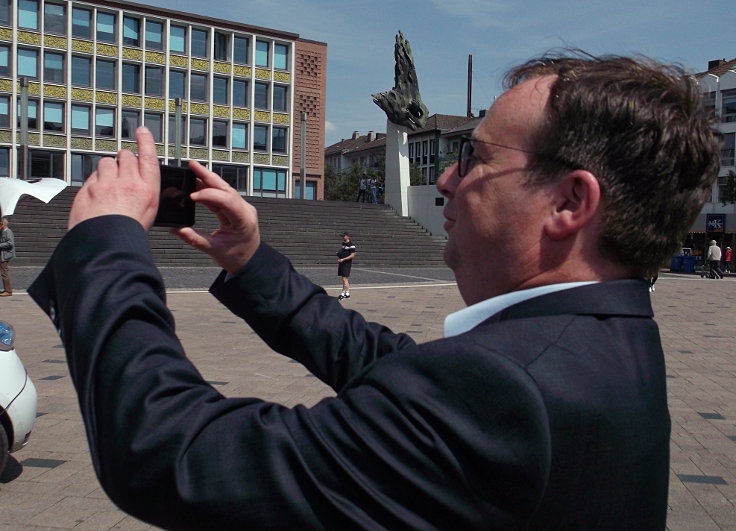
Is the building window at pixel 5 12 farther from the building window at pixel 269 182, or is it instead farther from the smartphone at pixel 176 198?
the smartphone at pixel 176 198

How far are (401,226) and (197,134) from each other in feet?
81.7

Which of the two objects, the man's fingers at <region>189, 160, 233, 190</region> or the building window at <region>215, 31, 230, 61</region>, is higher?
the building window at <region>215, 31, 230, 61</region>

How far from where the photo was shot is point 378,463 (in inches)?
36.3

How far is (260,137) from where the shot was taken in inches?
2347

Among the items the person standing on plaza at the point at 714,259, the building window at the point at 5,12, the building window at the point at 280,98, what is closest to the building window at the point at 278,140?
the building window at the point at 280,98

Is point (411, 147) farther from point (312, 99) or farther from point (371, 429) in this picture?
point (371, 429)

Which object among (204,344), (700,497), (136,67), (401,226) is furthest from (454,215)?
(136,67)

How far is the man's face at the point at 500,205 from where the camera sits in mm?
1197

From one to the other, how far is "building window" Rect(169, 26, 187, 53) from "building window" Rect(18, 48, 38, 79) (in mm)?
9273

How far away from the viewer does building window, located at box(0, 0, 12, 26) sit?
160 ft

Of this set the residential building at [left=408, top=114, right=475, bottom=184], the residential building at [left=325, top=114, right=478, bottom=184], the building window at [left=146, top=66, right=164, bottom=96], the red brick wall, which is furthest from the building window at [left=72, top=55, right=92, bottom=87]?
the residential building at [left=408, top=114, right=475, bottom=184]

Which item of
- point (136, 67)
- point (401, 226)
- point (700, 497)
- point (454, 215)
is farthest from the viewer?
point (136, 67)

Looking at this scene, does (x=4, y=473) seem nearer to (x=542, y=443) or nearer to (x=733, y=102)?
(x=542, y=443)

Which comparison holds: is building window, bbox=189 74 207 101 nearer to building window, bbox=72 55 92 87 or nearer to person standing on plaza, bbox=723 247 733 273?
building window, bbox=72 55 92 87
